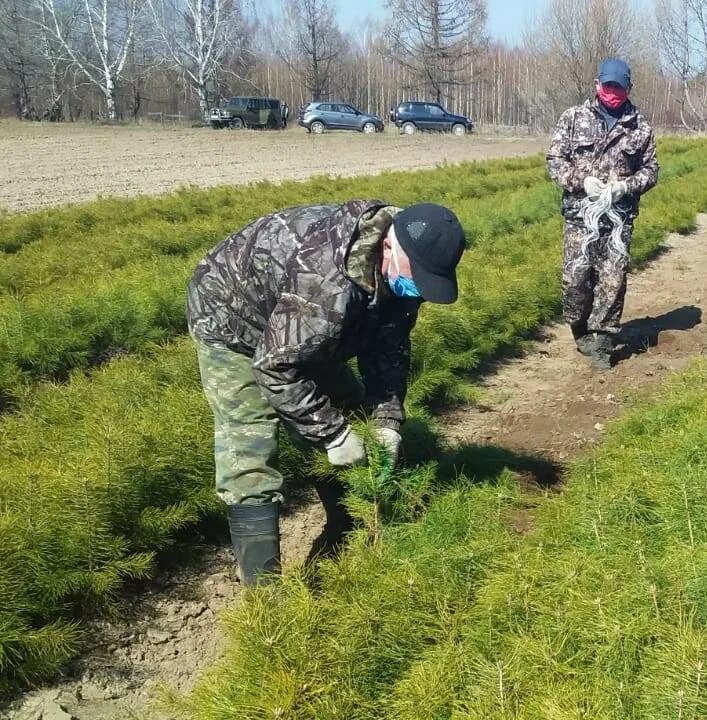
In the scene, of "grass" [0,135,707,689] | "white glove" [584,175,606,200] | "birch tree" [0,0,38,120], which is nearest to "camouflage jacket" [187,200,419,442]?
"grass" [0,135,707,689]

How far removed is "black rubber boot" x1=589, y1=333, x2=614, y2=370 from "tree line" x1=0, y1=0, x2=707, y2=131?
122 feet

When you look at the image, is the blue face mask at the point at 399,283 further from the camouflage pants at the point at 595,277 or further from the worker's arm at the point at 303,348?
the camouflage pants at the point at 595,277

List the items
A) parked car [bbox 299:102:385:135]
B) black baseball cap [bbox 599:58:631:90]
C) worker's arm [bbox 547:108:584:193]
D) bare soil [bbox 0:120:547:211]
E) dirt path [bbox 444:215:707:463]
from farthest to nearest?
1. parked car [bbox 299:102:385:135]
2. bare soil [bbox 0:120:547:211]
3. worker's arm [bbox 547:108:584:193]
4. black baseball cap [bbox 599:58:631:90]
5. dirt path [bbox 444:215:707:463]

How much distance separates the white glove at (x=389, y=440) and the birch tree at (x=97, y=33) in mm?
40654

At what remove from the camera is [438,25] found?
4941 centimetres

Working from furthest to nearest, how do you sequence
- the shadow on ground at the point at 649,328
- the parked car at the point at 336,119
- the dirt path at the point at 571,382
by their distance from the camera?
the parked car at the point at 336,119
the shadow on ground at the point at 649,328
the dirt path at the point at 571,382

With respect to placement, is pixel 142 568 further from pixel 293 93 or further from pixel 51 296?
pixel 293 93

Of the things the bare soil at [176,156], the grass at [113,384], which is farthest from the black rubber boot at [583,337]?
the bare soil at [176,156]

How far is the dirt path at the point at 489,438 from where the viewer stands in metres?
2.71

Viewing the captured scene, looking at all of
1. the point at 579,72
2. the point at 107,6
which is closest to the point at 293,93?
the point at 107,6

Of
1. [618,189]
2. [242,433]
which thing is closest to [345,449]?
[242,433]

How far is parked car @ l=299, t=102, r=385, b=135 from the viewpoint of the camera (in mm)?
36125

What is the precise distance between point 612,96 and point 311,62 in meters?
52.7

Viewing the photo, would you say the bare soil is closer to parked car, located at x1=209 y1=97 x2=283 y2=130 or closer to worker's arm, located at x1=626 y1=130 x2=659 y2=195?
parked car, located at x1=209 y1=97 x2=283 y2=130
